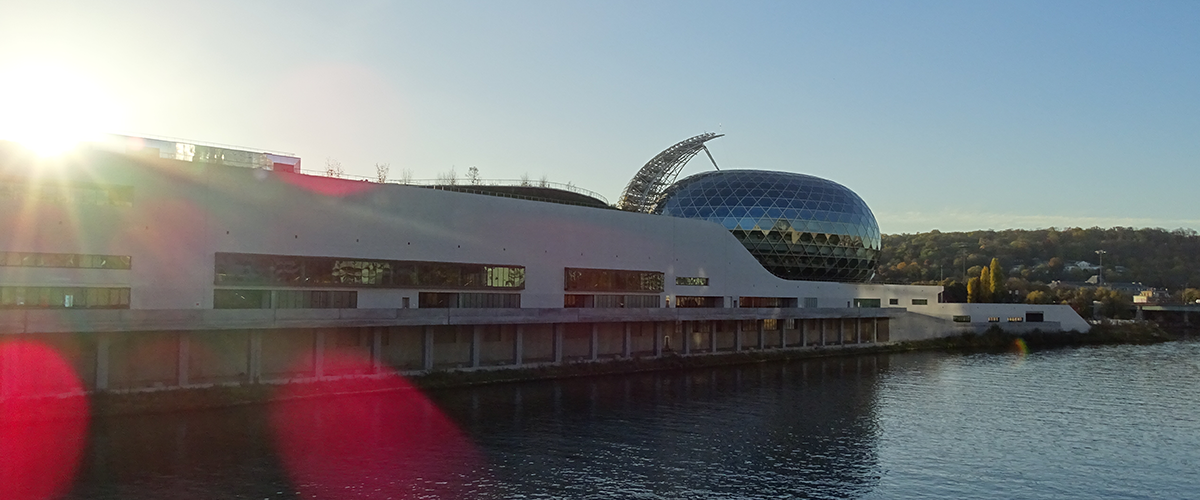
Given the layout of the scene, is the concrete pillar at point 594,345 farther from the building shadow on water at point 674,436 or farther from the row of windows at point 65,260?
the row of windows at point 65,260

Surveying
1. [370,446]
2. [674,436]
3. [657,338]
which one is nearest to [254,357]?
[370,446]

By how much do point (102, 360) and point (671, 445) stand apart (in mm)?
26715

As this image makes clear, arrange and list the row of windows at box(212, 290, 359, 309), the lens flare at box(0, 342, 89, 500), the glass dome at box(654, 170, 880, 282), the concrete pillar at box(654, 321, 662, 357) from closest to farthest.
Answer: the lens flare at box(0, 342, 89, 500), the row of windows at box(212, 290, 359, 309), the concrete pillar at box(654, 321, 662, 357), the glass dome at box(654, 170, 880, 282)

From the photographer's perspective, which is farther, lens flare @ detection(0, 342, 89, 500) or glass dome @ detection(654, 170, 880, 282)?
glass dome @ detection(654, 170, 880, 282)

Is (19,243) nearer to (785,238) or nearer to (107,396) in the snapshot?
(107,396)

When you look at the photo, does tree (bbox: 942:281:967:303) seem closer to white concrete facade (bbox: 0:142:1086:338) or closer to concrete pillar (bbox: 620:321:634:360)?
white concrete facade (bbox: 0:142:1086:338)

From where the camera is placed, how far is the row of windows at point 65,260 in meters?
41.8

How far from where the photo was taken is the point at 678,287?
2975 inches

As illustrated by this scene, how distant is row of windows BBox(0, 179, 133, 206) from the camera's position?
4203 centimetres

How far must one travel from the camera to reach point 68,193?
143 ft

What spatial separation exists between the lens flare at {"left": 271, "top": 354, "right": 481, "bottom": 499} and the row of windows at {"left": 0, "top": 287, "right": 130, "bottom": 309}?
9.31m

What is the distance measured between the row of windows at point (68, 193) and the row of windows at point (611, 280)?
30.5 m

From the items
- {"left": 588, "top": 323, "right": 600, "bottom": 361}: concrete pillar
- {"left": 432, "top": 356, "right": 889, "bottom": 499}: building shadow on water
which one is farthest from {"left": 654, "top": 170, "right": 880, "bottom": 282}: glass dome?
{"left": 432, "top": 356, "right": 889, "bottom": 499}: building shadow on water

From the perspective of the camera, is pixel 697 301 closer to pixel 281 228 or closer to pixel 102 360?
pixel 281 228
